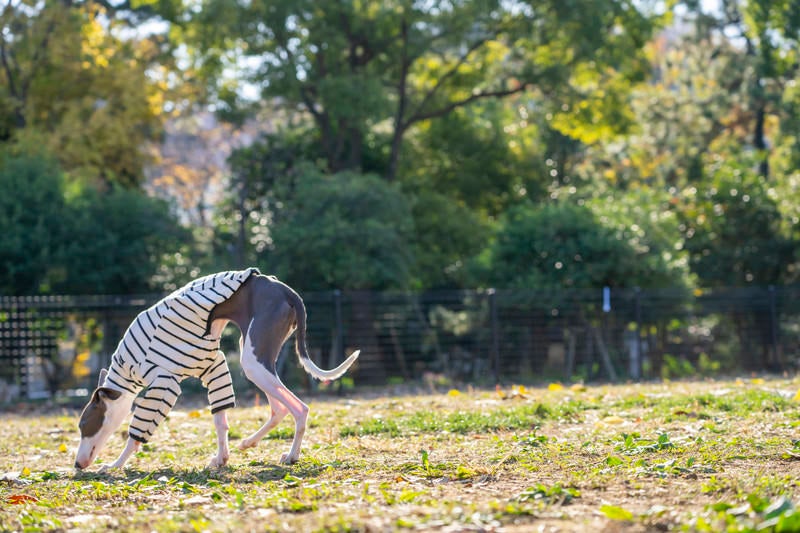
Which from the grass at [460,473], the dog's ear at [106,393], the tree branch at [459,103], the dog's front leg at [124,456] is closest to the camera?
the grass at [460,473]

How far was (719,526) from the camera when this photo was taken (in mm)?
4398

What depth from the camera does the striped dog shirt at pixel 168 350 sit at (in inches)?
303

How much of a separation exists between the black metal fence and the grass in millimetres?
5934

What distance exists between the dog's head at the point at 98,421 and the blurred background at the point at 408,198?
894cm

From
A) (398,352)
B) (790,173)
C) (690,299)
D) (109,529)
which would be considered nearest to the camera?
(109,529)

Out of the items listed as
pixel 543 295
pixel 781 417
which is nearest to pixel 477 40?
pixel 543 295

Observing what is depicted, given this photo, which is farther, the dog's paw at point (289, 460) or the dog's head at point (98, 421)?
the dog's head at point (98, 421)

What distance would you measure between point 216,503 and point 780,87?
79.6 ft

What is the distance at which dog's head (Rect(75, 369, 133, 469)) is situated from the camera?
770cm

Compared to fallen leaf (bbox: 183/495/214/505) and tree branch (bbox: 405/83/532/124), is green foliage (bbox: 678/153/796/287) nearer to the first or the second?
tree branch (bbox: 405/83/532/124)

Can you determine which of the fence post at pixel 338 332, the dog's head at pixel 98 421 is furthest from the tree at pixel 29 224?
the dog's head at pixel 98 421

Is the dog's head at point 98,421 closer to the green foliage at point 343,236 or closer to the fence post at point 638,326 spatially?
the green foliage at point 343,236

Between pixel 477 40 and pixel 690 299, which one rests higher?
pixel 477 40

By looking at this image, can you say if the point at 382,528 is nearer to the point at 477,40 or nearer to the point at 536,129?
the point at 477,40
